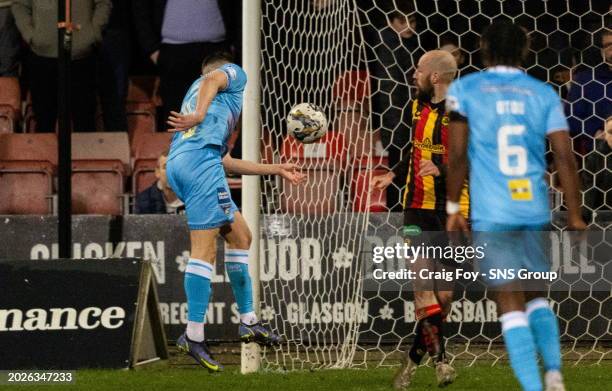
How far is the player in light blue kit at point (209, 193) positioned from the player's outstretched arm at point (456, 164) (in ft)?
5.92

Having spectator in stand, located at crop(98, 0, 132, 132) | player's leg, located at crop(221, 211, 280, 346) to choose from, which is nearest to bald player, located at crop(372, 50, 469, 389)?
player's leg, located at crop(221, 211, 280, 346)

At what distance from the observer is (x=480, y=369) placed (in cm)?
777

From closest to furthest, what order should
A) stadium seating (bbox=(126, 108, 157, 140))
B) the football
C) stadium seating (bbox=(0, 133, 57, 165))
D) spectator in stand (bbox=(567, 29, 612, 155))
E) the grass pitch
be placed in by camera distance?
the grass pitch → the football → spectator in stand (bbox=(567, 29, 612, 155)) → stadium seating (bbox=(0, 133, 57, 165)) → stadium seating (bbox=(126, 108, 157, 140))

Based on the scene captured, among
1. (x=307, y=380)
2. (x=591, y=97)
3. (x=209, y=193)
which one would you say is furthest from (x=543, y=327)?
(x=591, y=97)

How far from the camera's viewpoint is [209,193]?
6926 mm

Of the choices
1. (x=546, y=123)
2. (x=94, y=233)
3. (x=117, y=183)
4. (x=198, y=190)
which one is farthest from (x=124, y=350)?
(x=546, y=123)

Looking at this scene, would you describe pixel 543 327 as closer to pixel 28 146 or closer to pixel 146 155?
pixel 146 155

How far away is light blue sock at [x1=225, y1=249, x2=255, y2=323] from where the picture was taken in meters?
7.11

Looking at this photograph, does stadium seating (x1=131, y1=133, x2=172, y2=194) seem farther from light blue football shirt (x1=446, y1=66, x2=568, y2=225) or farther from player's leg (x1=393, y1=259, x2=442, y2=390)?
light blue football shirt (x1=446, y1=66, x2=568, y2=225)

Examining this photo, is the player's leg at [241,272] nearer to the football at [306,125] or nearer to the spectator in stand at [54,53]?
the football at [306,125]

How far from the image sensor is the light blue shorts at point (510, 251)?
512cm

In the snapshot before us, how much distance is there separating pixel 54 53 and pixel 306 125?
3862 millimetres

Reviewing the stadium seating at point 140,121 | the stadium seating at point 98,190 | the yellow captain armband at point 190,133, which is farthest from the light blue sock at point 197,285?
the stadium seating at point 140,121

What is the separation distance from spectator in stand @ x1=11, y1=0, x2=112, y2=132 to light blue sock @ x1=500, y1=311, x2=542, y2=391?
19.8 ft
